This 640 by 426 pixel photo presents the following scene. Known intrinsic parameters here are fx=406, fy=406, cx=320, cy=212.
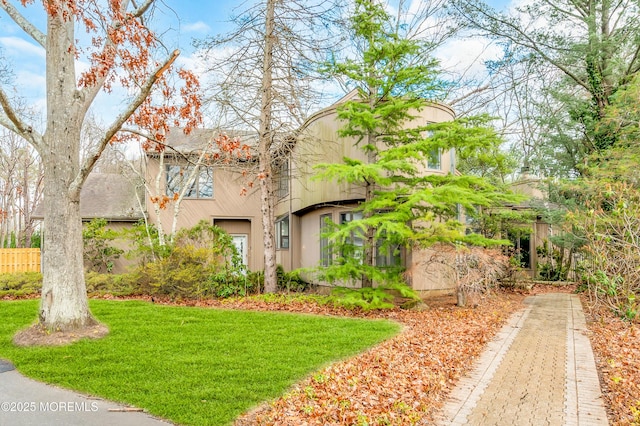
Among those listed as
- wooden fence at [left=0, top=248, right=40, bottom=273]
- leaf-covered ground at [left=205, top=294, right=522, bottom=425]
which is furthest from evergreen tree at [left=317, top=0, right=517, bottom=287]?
wooden fence at [left=0, top=248, right=40, bottom=273]

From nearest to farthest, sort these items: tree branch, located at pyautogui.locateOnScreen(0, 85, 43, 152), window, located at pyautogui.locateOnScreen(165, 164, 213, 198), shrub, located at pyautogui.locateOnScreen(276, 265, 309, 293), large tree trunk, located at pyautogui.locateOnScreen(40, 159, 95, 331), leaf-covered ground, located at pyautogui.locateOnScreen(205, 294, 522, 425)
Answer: leaf-covered ground, located at pyautogui.locateOnScreen(205, 294, 522, 425) → tree branch, located at pyautogui.locateOnScreen(0, 85, 43, 152) → large tree trunk, located at pyautogui.locateOnScreen(40, 159, 95, 331) → shrub, located at pyautogui.locateOnScreen(276, 265, 309, 293) → window, located at pyautogui.locateOnScreen(165, 164, 213, 198)

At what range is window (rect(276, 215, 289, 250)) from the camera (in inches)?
640

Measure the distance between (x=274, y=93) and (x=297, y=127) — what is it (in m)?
1.52

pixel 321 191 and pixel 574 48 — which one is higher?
pixel 574 48

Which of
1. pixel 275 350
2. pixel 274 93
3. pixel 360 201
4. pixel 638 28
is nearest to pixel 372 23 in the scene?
pixel 274 93

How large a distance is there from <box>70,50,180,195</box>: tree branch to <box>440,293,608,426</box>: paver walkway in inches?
247

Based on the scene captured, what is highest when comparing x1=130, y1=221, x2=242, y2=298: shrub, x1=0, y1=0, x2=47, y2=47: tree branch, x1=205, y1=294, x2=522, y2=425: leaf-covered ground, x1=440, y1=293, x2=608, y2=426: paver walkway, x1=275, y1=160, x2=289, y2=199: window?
x1=0, y1=0, x2=47, y2=47: tree branch

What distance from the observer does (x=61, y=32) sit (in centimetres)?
746

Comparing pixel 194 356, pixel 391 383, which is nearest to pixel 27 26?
pixel 194 356

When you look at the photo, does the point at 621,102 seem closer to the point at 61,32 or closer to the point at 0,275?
the point at 61,32

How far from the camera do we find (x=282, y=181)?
1752cm

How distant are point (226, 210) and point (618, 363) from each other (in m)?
14.7

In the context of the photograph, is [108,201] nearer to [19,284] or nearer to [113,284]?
[19,284]

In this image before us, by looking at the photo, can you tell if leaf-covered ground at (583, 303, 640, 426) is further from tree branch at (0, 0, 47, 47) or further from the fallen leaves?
tree branch at (0, 0, 47, 47)
